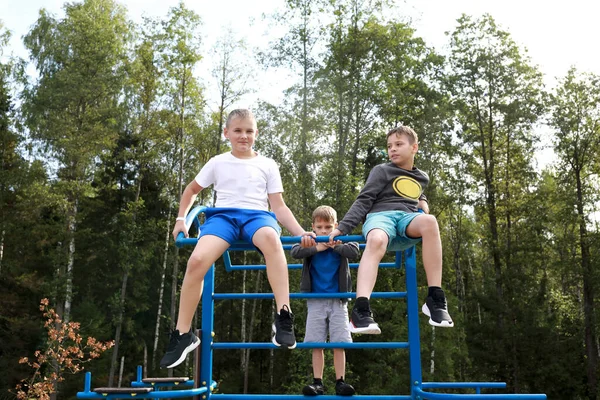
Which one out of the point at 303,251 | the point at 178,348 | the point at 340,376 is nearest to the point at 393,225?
the point at 303,251

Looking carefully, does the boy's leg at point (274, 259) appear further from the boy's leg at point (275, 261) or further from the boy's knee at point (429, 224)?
the boy's knee at point (429, 224)

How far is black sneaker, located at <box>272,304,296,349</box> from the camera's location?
284 centimetres

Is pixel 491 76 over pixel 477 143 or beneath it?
over

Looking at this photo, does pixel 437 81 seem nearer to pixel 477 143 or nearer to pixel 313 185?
pixel 477 143

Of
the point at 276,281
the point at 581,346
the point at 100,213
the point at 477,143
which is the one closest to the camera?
the point at 276,281

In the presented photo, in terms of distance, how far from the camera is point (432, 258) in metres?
3.23

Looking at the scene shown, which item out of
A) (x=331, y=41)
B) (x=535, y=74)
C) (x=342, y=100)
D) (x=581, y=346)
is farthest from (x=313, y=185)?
(x=581, y=346)

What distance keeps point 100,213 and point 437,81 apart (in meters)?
13.2

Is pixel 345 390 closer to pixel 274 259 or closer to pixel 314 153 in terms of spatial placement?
pixel 274 259

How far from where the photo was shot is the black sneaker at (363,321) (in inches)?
114

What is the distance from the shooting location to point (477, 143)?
2156cm

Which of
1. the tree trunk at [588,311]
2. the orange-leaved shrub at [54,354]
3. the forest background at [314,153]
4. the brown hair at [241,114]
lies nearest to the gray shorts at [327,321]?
the brown hair at [241,114]

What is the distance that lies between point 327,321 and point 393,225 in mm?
949

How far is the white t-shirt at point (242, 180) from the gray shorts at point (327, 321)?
2.73 ft
